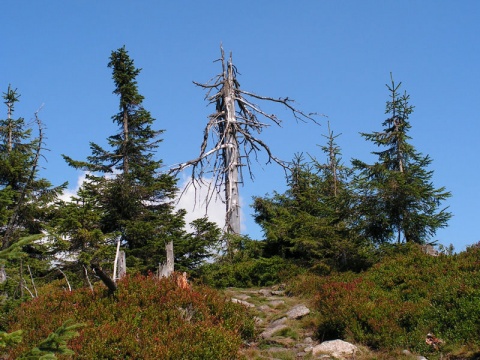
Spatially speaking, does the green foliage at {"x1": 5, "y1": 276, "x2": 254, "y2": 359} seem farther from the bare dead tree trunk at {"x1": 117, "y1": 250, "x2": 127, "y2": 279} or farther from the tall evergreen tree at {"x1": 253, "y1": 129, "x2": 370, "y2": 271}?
the tall evergreen tree at {"x1": 253, "y1": 129, "x2": 370, "y2": 271}

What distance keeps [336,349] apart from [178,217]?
9.82 m

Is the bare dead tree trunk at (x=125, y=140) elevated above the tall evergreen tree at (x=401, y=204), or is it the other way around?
the bare dead tree trunk at (x=125, y=140)

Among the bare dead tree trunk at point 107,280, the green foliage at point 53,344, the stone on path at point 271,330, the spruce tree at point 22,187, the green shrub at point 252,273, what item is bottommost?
the stone on path at point 271,330

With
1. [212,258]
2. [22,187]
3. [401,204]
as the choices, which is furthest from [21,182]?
[401,204]

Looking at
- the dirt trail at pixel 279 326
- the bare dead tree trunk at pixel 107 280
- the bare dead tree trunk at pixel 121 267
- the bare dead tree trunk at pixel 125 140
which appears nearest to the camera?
the bare dead tree trunk at pixel 107 280

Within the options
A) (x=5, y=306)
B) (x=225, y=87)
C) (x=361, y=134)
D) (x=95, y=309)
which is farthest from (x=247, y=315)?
(x=225, y=87)

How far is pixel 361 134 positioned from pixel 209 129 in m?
8.18

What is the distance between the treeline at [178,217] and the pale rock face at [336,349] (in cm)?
607

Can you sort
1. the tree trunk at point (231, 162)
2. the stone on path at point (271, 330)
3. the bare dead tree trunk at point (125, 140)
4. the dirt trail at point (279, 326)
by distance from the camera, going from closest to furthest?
the dirt trail at point (279, 326) → the stone on path at point (271, 330) → the bare dead tree trunk at point (125, 140) → the tree trunk at point (231, 162)

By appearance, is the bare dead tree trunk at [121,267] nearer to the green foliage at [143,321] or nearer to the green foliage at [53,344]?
the green foliage at [143,321]

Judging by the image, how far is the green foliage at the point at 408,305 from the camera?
944 cm

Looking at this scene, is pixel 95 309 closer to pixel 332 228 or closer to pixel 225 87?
pixel 332 228

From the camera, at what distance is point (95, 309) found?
9898 millimetres

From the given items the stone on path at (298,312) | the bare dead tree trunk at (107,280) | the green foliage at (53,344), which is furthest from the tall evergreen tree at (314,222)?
the green foliage at (53,344)
